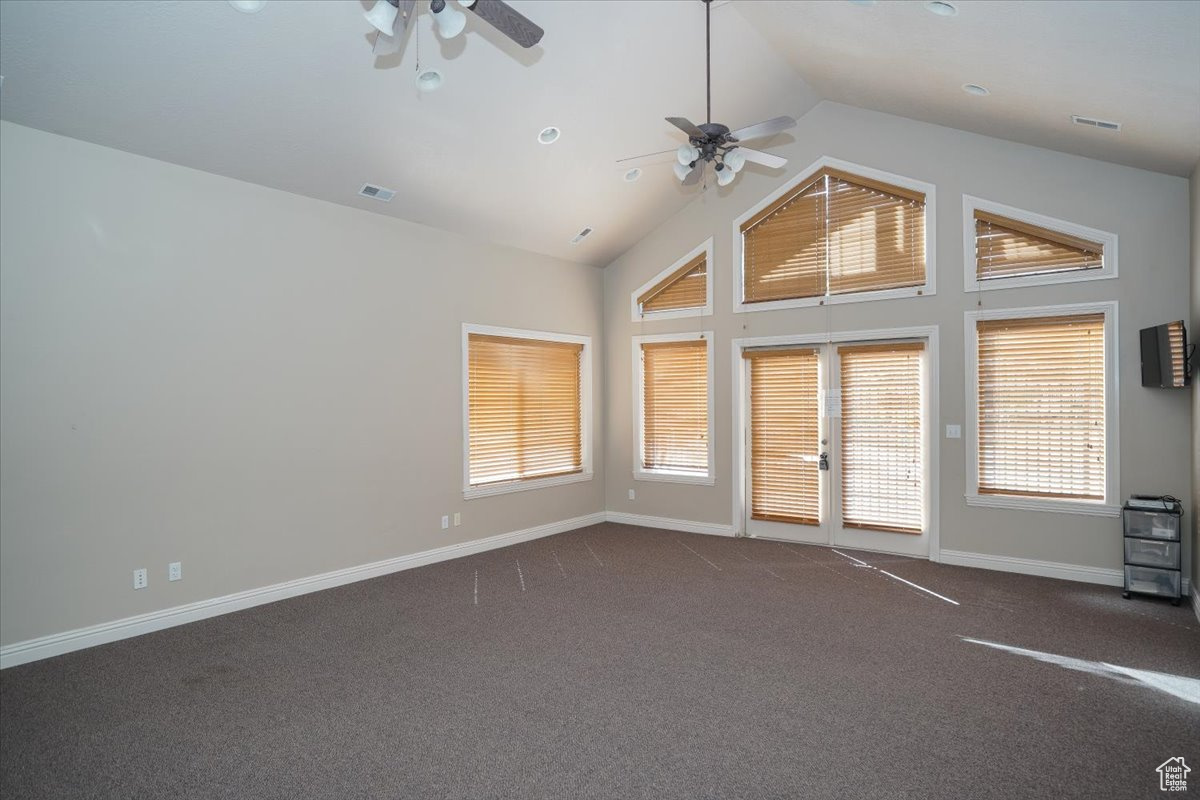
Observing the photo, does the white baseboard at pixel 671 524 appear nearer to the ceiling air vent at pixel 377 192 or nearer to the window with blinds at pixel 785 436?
the window with blinds at pixel 785 436

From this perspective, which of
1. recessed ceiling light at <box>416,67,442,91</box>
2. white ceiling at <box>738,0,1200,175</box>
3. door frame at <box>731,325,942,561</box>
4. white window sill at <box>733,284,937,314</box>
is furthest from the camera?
white window sill at <box>733,284,937,314</box>

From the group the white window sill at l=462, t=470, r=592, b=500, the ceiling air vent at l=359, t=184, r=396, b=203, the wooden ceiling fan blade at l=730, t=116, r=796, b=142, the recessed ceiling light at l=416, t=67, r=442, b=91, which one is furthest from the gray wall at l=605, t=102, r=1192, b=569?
the recessed ceiling light at l=416, t=67, r=442, b=91

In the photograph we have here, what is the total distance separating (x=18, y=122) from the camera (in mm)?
3754

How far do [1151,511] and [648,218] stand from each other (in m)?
5.08

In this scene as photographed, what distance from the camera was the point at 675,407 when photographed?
24.2 feet

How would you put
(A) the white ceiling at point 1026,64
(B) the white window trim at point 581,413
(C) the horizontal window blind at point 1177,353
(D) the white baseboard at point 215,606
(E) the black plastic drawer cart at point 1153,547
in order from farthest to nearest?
(B) the white window trim at point 581,413
(E) the black plastic drawer cart at point 1153,547
(C) the horizontal window blind at point 1177,353
(D) the white baseboard at point 215,606
(A) the white ceiling at point 1026,64

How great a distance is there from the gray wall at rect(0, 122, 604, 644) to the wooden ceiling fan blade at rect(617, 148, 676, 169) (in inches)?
67.4

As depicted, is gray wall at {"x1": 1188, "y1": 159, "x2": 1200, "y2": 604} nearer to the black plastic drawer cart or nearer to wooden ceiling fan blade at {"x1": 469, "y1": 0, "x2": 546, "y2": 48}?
the black plastic drawer cart

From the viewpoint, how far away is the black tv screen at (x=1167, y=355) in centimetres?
439

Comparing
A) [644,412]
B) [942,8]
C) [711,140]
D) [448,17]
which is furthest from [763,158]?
[644,412]

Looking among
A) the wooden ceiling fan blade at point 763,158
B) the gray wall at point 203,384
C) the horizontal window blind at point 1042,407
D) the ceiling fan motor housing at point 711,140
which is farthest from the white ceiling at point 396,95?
the horizontal window blind at point 1042,407

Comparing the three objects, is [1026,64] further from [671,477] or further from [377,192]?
[671,477]

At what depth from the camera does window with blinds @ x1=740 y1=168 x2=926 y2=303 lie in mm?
5957

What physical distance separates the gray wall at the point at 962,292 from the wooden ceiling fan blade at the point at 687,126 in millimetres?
2334
